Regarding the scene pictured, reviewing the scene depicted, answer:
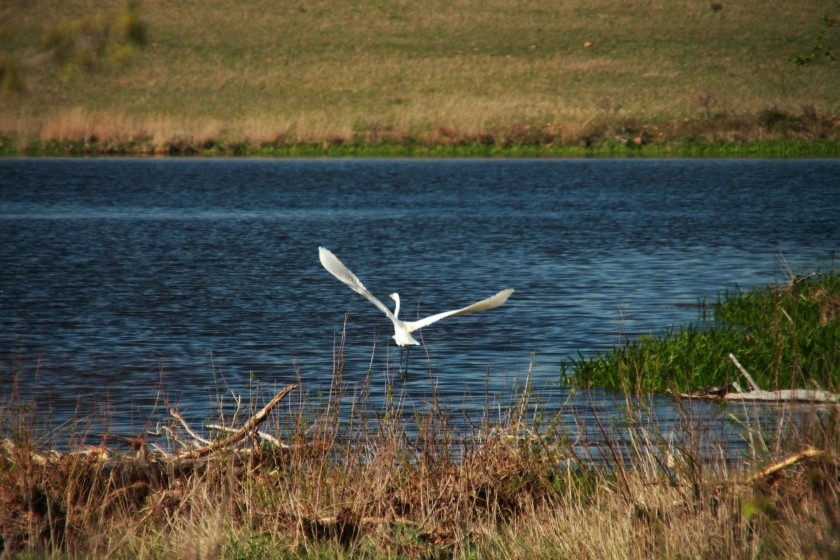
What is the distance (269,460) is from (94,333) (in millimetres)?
8405

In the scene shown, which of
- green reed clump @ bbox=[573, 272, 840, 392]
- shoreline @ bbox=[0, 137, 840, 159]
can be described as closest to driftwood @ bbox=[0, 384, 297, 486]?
green reed clump @ bbox=[573, 272, 840, 392]

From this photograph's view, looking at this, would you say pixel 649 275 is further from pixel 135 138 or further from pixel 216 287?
pixel 135 138

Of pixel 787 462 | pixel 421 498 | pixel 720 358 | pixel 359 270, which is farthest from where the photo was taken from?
pixel 359 270

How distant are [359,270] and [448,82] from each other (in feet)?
182

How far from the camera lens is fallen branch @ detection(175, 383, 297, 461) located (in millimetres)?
6965

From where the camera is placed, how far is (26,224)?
98.5ft

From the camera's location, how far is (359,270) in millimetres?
21797

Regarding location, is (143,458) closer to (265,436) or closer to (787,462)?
(265,436)

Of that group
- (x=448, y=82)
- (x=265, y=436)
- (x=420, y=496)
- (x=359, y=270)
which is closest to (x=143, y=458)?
(x=265, y=436)

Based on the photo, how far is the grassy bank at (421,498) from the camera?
609 centimetres

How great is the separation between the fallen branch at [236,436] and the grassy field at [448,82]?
3777cm

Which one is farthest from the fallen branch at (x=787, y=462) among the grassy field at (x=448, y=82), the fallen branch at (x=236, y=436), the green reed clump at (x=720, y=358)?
the grassy field at (x=448, y=82)

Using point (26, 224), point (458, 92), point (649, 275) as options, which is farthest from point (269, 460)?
point (458, 92)

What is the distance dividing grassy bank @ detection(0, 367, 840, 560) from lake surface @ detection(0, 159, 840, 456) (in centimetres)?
50
